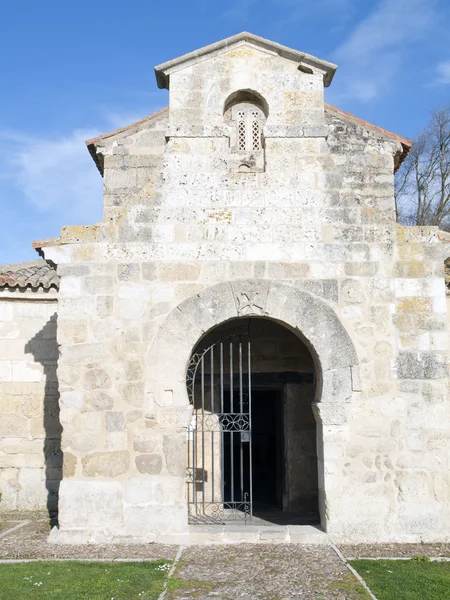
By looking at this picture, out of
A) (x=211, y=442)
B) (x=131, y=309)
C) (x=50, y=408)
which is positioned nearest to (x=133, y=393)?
(x=131, y=309)

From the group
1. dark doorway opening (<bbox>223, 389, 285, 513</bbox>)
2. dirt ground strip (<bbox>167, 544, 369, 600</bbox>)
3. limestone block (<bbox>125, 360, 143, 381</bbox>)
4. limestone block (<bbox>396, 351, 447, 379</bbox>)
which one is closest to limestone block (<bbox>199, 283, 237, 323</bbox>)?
limestone block (<bbox>125, 360, 143, 381</bbox>)

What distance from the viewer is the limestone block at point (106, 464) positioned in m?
6.42

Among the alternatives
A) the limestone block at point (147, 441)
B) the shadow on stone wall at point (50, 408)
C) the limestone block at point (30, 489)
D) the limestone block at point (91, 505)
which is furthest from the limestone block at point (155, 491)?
the limestone block at point (30, 489)

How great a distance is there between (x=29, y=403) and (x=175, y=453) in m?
3.84

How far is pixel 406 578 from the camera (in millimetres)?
5137

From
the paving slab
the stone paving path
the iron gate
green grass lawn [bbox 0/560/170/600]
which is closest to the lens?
green grass lawn [bbox 0/560/170/600]

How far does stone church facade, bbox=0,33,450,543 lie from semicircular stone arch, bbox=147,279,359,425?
16 mm

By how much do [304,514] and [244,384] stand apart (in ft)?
6.53

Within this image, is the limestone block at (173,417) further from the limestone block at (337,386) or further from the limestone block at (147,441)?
the limestone block at (337,386)

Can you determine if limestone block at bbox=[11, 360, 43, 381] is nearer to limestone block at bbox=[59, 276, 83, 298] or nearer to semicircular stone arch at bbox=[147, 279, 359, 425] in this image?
limestone block at bbox=[59, 276, 83, 298]

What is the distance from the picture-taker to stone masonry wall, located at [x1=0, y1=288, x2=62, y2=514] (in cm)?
919

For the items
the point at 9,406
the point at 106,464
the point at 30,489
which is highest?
the point at 9,406

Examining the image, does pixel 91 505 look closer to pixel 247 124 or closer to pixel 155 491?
pixel 155 491

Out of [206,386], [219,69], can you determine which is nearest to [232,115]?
[219,69]
